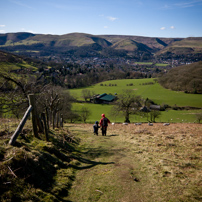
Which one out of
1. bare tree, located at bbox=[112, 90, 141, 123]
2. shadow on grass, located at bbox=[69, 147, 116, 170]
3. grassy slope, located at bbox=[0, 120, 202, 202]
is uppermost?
grassy slope, located at bbox=[0, 120, 202, 202]

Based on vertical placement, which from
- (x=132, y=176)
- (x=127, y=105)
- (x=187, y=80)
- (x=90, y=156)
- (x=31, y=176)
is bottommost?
(x=127, y=105)

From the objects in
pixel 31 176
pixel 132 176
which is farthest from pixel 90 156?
pixel 31 176

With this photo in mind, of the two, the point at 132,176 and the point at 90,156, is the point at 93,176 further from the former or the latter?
the point at 90,156

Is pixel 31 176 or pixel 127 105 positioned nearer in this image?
pixel 31 176

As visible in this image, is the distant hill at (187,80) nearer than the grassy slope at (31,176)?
No

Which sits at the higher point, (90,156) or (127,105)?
(90,156)

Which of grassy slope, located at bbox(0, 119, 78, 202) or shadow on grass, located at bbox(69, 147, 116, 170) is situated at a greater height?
grassy slope, located at bbox(0, 119, 78, 202)

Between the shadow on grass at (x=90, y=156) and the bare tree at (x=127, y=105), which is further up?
the shadow on grass at (x=90, y=156)

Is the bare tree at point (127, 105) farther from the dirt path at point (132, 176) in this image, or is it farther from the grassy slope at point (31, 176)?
the grassy slope at point (31, 176)

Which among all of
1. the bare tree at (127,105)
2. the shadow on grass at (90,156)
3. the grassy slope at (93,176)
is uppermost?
the grassy slope at (93,176)

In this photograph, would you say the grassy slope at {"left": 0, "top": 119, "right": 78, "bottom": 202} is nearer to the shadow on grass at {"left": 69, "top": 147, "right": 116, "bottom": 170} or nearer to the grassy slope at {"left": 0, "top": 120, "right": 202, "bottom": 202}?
the grassy slope at {"left": 0, "top": 120, "right": 202, "bottom": 202}

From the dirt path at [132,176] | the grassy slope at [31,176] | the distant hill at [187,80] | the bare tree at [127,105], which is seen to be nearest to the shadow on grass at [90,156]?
the dirt path at [132,176]

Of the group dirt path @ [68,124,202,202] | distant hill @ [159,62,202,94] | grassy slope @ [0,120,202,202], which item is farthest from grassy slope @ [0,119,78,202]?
distant hill @ [159,62,202,94]

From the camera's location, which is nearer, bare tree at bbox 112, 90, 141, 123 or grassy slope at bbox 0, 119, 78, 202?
grassy slope at bbox 0, 119, 78, 202
